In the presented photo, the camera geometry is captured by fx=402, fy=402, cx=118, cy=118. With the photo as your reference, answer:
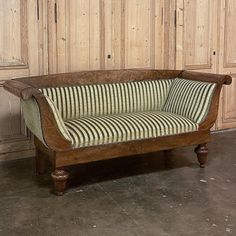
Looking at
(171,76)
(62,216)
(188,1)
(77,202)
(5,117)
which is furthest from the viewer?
(188,1)

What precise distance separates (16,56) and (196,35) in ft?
6.38

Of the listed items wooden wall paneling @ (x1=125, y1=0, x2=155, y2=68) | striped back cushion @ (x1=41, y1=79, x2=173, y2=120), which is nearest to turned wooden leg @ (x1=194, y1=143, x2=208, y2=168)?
striped back cushion @ (x1=41, y1=79, x2=173, y2=120)

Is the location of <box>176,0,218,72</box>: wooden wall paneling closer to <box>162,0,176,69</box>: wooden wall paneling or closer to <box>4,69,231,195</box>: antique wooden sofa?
<box>162,0,176,69</box>: wooden wall paneling

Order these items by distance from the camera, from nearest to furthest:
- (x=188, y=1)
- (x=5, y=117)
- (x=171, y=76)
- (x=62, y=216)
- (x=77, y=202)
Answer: (x=62, y=216) → (x=77, y=202) → (x=5, y=117) → (x=171, y=76) → (x=188, y=1)

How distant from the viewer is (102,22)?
12.4 feet

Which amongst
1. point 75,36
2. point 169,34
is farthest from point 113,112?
point 169,34

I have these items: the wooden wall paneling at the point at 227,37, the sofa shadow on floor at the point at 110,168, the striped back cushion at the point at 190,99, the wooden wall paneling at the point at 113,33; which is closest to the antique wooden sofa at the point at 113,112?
the striped back cushion at the point at 190,99

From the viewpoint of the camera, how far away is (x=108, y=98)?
135 inches

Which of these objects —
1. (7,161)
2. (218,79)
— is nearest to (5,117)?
(7,161)

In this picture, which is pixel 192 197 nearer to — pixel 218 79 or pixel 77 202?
pixel 77 202

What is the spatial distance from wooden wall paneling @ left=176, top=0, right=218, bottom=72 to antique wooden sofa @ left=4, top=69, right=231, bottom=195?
0.59 metres

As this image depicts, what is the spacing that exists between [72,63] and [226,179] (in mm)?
1702

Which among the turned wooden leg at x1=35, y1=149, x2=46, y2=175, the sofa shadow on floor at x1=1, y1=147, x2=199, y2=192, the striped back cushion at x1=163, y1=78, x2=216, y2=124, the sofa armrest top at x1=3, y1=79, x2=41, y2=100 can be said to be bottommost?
the sofa shadow on floor at x1=1, y1=147, x2=199, y2=192

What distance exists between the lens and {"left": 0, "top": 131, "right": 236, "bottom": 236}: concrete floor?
238 cm
